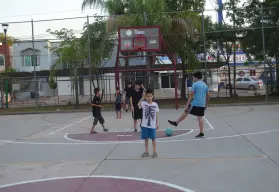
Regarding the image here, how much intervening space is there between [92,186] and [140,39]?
51.0 feet

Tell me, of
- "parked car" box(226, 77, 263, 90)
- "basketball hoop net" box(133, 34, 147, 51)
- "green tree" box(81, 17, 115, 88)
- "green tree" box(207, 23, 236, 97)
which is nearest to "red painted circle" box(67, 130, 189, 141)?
"basketball hoop net" box(133, 34, 147, 51)

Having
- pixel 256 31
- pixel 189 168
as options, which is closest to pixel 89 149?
pixel 189 168

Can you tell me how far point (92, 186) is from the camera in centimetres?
596

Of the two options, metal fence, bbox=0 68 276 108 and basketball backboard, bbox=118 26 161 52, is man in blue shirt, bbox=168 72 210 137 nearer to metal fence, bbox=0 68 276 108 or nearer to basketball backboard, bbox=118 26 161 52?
basketball backboard, bbox=118 26 161 52

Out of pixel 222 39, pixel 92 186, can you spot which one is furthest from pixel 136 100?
pixel 222 39

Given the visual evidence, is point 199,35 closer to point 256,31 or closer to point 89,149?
point 256,31

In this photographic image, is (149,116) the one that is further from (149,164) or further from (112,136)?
(112,136)

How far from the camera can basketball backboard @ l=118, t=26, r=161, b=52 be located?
2078cm

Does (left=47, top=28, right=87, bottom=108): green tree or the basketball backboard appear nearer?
the basketball backboard

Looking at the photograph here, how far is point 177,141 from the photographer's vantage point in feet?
32.6

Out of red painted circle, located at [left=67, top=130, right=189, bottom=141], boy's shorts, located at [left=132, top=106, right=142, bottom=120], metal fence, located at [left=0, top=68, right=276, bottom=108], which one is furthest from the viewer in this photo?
metal fence, located at [left=0, top=68, right=276, bottom=108]

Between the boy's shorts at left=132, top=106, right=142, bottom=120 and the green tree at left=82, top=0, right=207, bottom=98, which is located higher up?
the green tree at left=82, top=0, right=207, bottom=98

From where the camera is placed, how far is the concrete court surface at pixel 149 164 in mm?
5957

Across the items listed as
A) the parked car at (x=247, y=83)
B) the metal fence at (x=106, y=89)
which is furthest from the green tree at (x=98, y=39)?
the parked car at (x=247, y=83)
